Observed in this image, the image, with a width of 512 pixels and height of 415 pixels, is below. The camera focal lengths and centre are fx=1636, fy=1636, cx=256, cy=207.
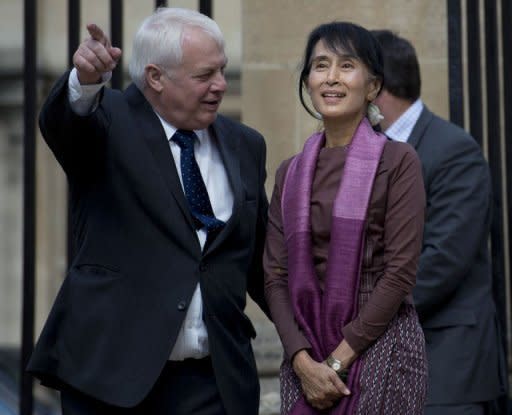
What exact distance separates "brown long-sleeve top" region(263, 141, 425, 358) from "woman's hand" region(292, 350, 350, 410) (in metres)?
0.04

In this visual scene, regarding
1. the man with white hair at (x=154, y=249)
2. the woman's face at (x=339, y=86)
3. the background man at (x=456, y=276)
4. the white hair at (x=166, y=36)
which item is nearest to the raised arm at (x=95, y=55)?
the man with white hair at (x=154, y=249)

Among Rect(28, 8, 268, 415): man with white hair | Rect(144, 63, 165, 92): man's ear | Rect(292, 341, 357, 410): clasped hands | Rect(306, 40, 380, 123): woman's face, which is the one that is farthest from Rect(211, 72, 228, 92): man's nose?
Rect(292, 341, 357, 410): clasped hands

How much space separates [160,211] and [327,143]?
19.1 inches

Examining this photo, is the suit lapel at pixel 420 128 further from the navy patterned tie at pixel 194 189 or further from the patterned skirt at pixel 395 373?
the patterned skirt at pixel 395 373

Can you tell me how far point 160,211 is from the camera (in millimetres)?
4418

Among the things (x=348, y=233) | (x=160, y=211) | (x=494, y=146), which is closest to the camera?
(x=348, y=233)

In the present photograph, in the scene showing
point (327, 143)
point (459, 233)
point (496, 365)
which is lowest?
point (496, 365)

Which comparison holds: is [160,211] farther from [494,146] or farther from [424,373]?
[494,146]

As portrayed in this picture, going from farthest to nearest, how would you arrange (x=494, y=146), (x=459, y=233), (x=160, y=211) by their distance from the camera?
(x=494, y=146) < (x=459, y=233) < (x=160, y=211)

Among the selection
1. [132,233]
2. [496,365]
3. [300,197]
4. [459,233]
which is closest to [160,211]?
[132,233]

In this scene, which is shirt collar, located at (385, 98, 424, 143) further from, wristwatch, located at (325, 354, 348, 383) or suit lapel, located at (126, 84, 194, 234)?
wristwatch, located at (325, 354, 348, 383)

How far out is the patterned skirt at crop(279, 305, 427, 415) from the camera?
13.5 feet

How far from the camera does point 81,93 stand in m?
4.25

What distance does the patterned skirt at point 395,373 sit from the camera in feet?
13.5
